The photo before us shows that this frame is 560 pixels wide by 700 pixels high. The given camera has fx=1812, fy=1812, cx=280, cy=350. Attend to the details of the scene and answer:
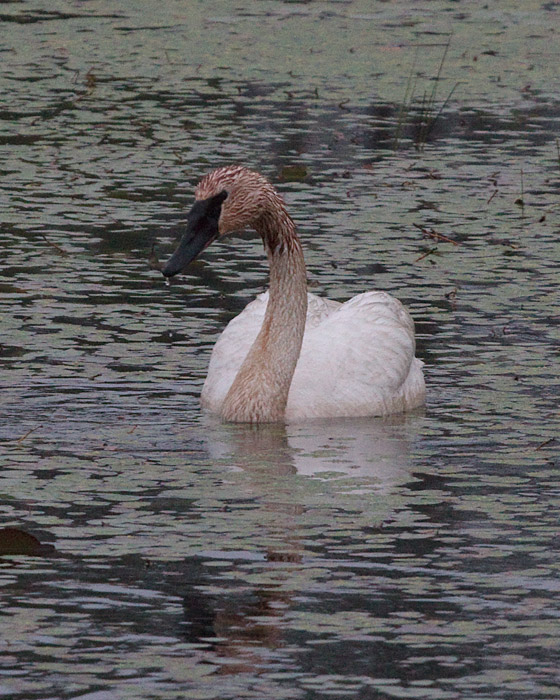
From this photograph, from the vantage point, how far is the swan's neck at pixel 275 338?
9438 millimetres

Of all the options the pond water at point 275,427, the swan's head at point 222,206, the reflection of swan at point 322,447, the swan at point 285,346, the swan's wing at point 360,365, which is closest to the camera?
the pond water at point 275,427

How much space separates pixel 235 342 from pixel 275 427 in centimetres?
89

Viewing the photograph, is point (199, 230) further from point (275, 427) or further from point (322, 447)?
point (322, 447)

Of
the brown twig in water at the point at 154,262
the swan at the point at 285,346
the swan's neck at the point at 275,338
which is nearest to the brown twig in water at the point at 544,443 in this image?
the swan at the point at 285,346

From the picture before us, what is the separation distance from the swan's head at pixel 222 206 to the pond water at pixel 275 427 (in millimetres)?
944

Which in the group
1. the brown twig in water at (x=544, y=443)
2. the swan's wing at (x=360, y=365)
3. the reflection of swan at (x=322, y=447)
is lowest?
the reflection of swan at (x=322, y=447)

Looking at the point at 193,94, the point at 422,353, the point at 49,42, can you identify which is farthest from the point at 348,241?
the point at 49,42

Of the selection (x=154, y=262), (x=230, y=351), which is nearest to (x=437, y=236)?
(x=154, y=262)

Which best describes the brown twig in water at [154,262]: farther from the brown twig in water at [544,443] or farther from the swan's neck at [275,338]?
the brown twig in water at [544,443]

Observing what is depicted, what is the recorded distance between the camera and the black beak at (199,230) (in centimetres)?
908

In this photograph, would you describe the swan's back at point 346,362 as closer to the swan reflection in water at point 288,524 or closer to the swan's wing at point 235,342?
the swan's wing at point 235,342

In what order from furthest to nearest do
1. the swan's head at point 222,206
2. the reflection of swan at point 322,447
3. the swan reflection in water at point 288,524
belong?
the swan's head at point 222,206 → the reflection of swan at point 322,447 → the swan reflection in water at point 288,524

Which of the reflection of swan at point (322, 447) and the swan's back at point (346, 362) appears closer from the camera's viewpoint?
the reflection of swan at point (322, 447)

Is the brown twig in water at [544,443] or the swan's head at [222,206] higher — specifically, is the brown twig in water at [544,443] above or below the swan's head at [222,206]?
below
